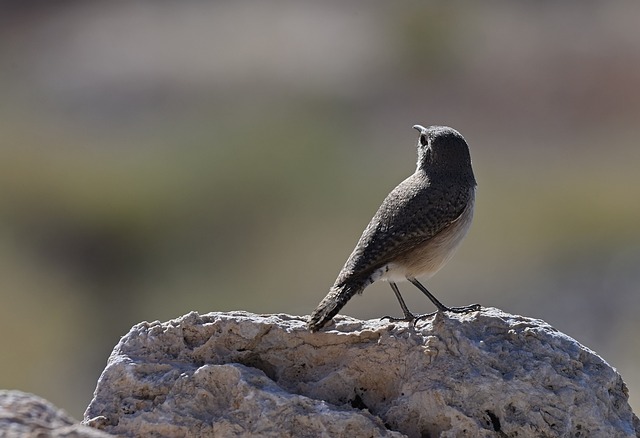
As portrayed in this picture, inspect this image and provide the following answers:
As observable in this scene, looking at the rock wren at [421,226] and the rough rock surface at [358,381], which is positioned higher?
the rock wren at [421,226]

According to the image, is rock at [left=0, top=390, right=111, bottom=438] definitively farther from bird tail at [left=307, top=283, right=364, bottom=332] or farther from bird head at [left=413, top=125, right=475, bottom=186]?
bird head at [left=413, top=125, right=475, bottom=186]

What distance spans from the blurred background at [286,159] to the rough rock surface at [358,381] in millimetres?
9130

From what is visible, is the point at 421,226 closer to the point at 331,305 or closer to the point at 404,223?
the point at 404,223

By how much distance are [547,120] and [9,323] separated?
15.9 metres

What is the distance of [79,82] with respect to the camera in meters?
35.2

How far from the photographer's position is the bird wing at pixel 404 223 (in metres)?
7.60

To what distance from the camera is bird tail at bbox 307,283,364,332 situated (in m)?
6.79

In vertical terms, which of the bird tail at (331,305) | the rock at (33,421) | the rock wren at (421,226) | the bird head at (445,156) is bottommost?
the rock at (33,421)

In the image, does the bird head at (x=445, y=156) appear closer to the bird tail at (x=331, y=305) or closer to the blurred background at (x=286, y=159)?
the bird tail at (x=331, y=305)

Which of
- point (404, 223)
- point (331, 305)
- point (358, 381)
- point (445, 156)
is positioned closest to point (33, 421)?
point (358, 381)

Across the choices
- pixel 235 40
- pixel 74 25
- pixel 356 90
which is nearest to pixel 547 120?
pixel 356 90

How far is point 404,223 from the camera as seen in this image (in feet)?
25.6

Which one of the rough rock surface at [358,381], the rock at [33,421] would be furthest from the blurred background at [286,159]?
the rock at [33,421]

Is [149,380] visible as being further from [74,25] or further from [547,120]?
[74,25]
